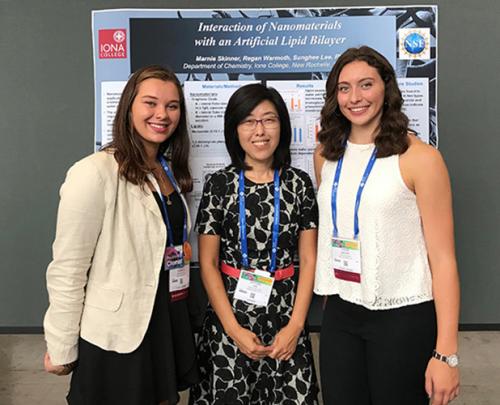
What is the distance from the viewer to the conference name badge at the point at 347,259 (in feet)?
4.93

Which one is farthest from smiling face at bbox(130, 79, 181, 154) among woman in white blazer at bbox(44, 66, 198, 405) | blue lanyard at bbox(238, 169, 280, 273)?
blue lanyard at bbox(238, 169, 280, 273)

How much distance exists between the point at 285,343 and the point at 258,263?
1.08 ft

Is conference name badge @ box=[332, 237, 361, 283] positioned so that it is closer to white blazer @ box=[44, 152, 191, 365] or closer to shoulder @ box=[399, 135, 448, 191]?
shoulder @ box=[399, 135, 448, 191]

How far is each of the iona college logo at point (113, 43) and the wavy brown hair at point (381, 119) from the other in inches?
43.6

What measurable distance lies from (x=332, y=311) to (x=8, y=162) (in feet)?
5.80

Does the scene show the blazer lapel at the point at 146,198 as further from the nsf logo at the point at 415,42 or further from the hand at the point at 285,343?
the nsf logo at the point at 415,42

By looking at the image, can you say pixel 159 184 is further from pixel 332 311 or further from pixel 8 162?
pixel 8 162

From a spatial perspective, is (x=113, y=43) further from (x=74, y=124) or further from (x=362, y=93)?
(x=362, y=93)

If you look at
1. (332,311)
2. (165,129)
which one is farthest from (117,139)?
(332,311)

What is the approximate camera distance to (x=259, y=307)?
1.71 m

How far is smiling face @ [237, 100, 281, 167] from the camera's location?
169 centimetres

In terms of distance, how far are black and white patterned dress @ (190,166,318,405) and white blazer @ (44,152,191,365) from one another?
1.17 feet

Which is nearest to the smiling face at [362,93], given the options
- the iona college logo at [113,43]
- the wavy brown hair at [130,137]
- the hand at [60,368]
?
the wavy brown hair at [130,137]

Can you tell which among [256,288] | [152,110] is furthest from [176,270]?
[152,110]
